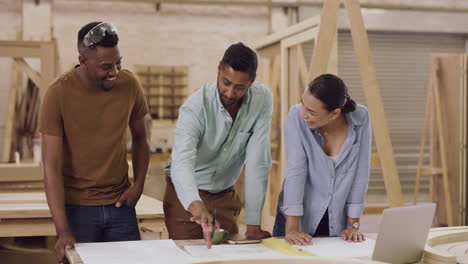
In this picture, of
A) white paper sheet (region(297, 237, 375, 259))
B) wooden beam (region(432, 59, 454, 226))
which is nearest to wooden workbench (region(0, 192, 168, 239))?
white paper sheet (region(297, 237, 375, 259))

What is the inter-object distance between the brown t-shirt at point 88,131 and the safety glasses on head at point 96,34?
0.60 ft

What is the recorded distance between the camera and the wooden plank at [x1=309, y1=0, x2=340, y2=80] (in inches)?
170

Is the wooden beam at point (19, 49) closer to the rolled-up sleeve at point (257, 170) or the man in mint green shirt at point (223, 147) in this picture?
the man in mint green shirt at point (223, 147)

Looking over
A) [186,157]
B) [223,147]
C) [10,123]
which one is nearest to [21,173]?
[10,123]

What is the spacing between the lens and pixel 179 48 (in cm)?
932

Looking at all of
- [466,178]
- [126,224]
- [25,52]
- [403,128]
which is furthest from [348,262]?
[403,128]

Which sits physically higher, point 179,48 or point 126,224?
point 179,48

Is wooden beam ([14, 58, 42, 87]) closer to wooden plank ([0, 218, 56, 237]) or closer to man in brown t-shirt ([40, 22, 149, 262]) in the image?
wooden plank ([0, 218, 56, 237])

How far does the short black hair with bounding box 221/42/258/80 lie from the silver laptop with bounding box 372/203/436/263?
2.75ft

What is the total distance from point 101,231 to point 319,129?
3.44ft

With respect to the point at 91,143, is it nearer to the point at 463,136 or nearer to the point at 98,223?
the point at 98,223

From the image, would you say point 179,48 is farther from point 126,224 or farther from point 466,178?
point 126,224

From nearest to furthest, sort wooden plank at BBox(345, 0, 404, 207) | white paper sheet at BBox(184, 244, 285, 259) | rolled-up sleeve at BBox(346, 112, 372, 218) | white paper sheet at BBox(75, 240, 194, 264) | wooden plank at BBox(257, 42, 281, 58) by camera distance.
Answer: white paper sheet at BBox(75, 240, 194, 264), white paper sheet at BBox(184, 244, 285, 259), rolled-up sleeve at BBox(346, 112, 372, 218), wooden plank at BBox(345, 0, 404, 207), wooden plank at BBox(257, 42, 281, 58)

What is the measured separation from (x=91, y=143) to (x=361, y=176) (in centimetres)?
116
